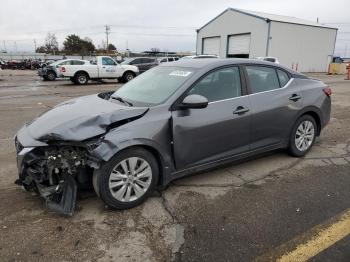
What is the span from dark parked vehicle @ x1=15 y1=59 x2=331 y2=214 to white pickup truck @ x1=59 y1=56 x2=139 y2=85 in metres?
16.7

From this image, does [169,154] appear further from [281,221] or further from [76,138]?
[281,221]

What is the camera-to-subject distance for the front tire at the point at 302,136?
5.16 metres

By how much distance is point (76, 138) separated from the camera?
3.38 meters

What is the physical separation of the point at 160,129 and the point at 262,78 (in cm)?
193

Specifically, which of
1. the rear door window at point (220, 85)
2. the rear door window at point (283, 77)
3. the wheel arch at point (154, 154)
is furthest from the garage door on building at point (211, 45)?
the wheel arch at point (154, 154)

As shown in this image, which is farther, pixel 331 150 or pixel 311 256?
pixel 331 150

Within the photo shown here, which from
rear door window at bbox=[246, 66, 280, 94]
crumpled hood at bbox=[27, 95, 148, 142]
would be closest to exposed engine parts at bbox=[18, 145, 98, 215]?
crumpled hood at bbox=[27, 95, 148, 142]

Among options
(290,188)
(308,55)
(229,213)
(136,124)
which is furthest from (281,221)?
(308,55)

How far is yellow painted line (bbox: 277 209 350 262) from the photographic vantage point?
2.82 meters

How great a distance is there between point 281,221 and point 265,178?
1.15 m

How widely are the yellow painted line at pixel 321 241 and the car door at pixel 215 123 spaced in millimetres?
1513

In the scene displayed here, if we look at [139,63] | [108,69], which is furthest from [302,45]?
[108,69]

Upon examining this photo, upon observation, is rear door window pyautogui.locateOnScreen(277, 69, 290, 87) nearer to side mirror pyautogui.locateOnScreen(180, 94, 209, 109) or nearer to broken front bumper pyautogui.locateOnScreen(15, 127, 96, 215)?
side mirror pyautogui.locateOnScreen(180, 94, 209, 109)

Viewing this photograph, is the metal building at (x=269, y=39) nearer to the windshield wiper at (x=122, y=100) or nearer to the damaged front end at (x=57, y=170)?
the windshield wiper at (x=122, y=100)
